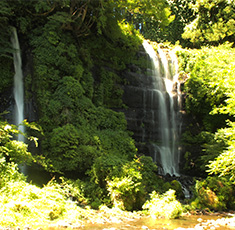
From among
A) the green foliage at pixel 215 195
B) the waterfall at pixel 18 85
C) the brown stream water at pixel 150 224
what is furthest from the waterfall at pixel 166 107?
the waterfall at pixel 18 85

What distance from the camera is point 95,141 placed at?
11727 millimetres

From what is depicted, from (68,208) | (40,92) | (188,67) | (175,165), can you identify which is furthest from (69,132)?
(188,67)

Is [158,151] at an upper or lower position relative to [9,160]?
upper

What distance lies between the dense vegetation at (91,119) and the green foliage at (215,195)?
36mm

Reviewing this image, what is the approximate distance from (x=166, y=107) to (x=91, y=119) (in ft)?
20.1

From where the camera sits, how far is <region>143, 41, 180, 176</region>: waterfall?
15930 mm

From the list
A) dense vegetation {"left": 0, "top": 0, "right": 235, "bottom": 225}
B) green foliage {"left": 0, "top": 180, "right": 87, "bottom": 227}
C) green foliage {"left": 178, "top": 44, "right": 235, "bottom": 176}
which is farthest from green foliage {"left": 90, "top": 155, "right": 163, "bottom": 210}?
green foliage {"left": 178, "top": 44, "right": 235, "bottom": 176}

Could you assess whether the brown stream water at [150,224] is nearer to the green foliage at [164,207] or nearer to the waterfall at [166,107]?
the green foliage at [164,207]

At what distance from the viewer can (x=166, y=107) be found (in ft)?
56.7

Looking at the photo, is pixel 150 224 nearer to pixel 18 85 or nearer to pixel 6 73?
pixel 18 85

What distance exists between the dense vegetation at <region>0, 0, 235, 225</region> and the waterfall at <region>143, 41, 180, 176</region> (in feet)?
2.20

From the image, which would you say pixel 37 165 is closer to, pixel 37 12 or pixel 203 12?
pixel 37 12

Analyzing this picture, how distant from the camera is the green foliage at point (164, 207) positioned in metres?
7.96

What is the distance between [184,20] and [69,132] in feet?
77.5
